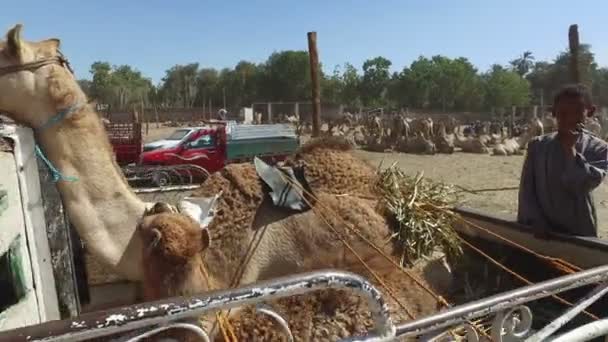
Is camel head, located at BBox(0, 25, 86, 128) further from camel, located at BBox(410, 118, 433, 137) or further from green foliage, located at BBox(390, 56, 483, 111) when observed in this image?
green foliage, located at BBox(390, 56, 483, 111)

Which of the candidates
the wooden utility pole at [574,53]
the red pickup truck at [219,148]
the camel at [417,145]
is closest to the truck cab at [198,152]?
the red pickup truck at [219,148]

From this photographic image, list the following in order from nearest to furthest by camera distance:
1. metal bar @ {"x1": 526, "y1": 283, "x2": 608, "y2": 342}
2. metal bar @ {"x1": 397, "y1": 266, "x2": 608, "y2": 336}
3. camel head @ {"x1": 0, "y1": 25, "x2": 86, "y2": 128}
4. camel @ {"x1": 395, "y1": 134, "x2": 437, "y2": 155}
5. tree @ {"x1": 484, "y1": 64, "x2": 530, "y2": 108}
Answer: metal bar @ {"x1": 397, "y1": 266, "x2": 608, "y2": 336} < metal bar @ {"x1": 526, "y1": 283, "x2": 608, "y2": 342} < camel head @ {"x1": 0, "y1": 25, "x2": 86, "y2": 128} < camel @ {"x1": 395, "y1": 134, "x2": 437, "y2": 155} < tree @ {"x1": 484, "y1": 64, "x2": 530, "y2": 108}

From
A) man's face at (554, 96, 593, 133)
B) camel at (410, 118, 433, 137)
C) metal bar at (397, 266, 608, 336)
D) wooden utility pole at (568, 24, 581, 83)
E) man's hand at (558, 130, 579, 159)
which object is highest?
wooden utility pole at (568, 24, 581, 83)

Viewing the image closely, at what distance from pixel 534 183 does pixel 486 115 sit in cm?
5019

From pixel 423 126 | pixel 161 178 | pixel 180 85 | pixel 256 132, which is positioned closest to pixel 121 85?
pixel 180 85

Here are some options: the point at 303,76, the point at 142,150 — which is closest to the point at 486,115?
the point at 303,76

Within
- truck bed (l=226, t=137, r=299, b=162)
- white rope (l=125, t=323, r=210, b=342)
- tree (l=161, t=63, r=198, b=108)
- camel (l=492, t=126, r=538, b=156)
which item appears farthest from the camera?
tree (l=161, t=63, r=198, b=108)

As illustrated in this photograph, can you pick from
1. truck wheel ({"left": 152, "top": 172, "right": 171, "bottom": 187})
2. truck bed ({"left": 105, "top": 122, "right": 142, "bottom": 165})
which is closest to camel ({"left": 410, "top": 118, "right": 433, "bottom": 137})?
truck bed ({"left": 105, "top": 122, "right": 142, "bottom": 165})

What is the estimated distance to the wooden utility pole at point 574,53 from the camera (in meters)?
8.30

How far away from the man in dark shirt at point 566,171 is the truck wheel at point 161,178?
17.0ft

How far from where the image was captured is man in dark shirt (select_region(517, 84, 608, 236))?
3.06 m

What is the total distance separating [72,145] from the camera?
2.55m

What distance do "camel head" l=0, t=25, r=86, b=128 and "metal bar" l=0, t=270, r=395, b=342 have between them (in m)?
1.62

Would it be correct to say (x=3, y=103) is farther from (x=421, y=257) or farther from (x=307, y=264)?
(x=421, y=257)
